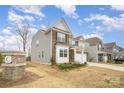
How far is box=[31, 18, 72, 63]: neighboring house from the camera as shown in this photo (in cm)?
1565

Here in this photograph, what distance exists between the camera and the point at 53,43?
15758 millimetres

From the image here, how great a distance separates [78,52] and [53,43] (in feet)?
7.89

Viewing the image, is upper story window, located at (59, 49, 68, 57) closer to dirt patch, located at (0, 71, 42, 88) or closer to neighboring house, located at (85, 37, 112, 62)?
neighboring house, located at (85, 37, 112, 62)

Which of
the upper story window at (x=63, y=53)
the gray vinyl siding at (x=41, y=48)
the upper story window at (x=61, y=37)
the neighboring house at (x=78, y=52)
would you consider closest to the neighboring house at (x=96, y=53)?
the neighboring house at (x=78, y=52)

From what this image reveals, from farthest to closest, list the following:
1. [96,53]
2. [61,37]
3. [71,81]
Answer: [96,53] < [61,37] < [71,81]

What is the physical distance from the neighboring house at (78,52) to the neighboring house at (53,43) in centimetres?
42

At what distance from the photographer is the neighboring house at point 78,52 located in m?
15.6

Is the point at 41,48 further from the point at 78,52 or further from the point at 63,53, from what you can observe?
the point at 78,52

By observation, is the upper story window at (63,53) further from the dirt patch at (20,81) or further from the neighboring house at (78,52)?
the dirt patch at (20,81)

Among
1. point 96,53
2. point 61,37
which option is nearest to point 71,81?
point 61,37

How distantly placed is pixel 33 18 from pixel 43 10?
0.95 m

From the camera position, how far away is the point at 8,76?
9.92 meters
